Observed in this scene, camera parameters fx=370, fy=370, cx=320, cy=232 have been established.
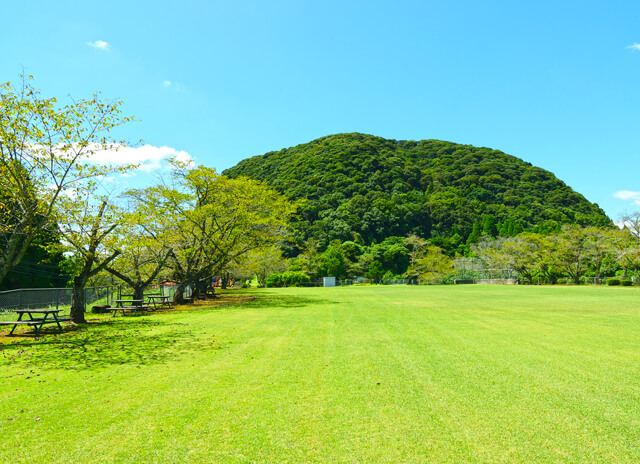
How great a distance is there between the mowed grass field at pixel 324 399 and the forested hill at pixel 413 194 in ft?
195

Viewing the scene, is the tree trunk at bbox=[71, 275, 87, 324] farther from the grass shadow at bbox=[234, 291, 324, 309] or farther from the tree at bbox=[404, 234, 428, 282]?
the tree at bbox=[404, 234, 428, 282]

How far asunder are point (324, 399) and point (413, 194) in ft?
310

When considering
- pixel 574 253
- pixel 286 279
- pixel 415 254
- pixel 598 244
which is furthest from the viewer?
pixel 415 254

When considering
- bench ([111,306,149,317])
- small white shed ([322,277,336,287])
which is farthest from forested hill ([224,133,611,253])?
bench ([111,306,149,317])

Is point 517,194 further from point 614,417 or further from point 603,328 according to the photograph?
point 614,417

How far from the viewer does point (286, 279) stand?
2061 inches

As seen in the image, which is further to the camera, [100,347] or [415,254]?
[415,254]

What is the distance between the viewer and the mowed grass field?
11.8 feet

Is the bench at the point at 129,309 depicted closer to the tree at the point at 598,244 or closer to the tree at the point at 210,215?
the tree at the point at 210,215

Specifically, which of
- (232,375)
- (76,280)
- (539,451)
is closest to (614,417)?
(539,451)

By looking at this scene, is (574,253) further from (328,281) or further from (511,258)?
(328,281)

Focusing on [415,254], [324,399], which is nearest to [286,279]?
[415,254]

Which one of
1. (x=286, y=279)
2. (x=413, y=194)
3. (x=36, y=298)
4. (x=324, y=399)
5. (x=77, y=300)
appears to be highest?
(x=413, y=194)

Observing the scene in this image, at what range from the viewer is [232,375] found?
6.16 metres
